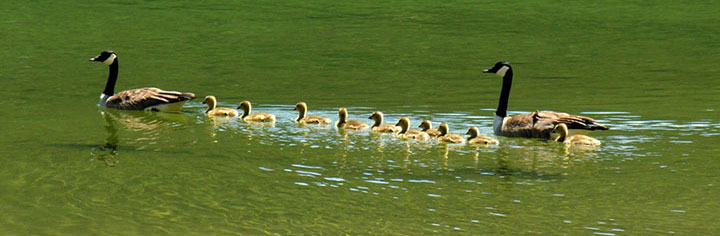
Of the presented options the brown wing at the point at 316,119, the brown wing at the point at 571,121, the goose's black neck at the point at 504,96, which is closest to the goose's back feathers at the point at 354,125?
the brown wing at the point at 316,119

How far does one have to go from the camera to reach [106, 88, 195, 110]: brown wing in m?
22.1

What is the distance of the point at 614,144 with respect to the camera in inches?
684

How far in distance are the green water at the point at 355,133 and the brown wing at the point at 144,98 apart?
0.38 meters

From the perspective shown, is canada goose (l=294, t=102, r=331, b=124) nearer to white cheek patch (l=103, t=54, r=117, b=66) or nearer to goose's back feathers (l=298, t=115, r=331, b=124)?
goose's back feathers (l=298, t=115, r=331, b=124)

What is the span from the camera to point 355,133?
19.0 meters

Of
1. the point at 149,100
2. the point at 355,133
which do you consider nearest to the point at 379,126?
the point at 355,133

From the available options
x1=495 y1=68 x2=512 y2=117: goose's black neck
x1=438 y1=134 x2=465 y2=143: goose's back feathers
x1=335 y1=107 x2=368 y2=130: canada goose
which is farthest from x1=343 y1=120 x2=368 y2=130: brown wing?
x1=495 y1=68 x2=512 y2=117: goose's black neck

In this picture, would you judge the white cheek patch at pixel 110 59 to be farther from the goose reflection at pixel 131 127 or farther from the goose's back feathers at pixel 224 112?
the goose's back feathers at pixel 224 112

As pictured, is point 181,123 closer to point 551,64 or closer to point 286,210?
point 286,210

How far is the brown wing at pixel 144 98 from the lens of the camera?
22.1 meters

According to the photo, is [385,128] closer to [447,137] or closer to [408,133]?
[408,133]

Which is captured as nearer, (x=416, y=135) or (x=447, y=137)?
(x=447, y=137)

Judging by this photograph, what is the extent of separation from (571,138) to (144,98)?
9154 millimetres

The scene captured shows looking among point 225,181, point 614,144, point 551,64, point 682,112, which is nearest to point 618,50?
point 551,64
